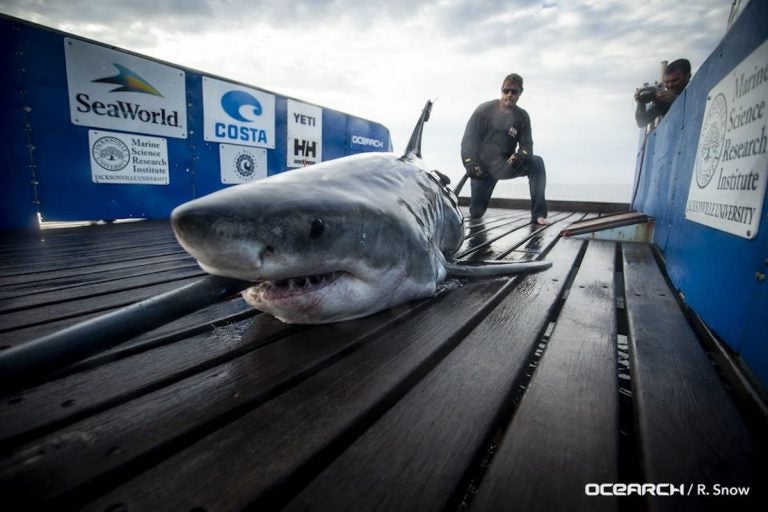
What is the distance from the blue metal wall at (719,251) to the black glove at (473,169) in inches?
103

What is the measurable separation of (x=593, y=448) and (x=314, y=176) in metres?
1.08

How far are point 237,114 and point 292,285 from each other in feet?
16.0

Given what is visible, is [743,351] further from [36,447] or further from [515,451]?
[36,447]

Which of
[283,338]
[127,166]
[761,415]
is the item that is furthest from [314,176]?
[127,166]

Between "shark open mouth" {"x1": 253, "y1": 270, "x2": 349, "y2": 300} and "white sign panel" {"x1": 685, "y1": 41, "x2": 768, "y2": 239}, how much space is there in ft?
4.70

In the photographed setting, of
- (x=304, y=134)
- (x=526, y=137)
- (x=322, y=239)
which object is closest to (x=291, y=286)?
(x=322, y=239)

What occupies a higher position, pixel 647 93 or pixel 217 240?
pixel 647 93

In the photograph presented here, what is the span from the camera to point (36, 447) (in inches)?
26.8

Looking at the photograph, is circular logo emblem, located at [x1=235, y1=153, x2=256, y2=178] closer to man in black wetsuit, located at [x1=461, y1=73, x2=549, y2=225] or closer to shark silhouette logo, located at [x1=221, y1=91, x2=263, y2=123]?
shark silhouette logo, located at [x1=221, y1=91, x2=263, y2=123]

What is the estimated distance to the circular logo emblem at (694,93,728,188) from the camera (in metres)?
1.59

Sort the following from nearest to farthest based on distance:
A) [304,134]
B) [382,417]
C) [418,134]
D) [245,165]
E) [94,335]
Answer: [94,335]
[382,417]
[418,134]
[245,165]
[304,134]

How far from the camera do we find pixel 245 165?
5.36 metres

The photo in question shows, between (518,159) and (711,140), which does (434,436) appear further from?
(518,159)

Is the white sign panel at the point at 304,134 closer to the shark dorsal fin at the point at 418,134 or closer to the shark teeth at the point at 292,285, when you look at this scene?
the shark dorsal fin at the point at 418,134
